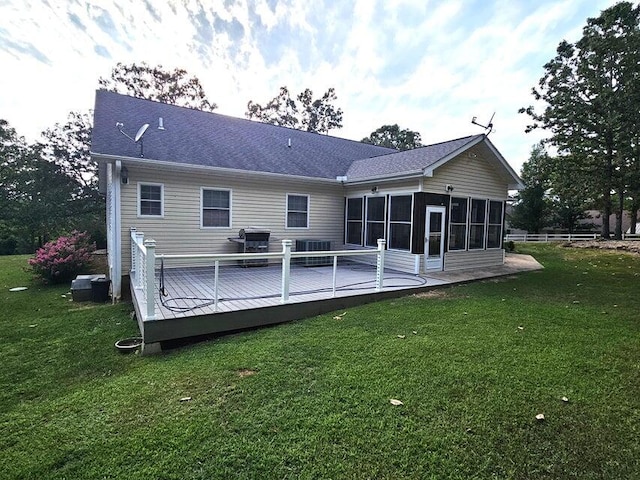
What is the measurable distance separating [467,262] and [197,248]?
8.05m

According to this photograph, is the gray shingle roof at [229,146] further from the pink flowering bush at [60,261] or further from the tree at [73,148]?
the tree at [73,148]

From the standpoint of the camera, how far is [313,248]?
1027cm

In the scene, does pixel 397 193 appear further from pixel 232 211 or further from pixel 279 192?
pixel 232 211

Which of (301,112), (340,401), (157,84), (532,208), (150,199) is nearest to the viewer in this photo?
(340,401)

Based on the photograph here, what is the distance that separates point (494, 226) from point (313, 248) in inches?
238

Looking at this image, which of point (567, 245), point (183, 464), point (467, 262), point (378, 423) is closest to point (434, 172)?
point (467, 262)

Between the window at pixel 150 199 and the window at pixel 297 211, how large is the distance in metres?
3.71

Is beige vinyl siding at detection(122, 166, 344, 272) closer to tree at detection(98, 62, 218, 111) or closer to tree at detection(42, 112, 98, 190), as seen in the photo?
tree at detection(42, 112, 98, 190)

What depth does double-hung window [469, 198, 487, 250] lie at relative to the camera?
→ 33.0 feet

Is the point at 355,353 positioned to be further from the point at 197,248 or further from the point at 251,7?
the point at 251,7

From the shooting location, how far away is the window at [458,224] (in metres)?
9.49

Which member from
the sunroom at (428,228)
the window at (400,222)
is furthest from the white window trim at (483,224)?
the window at (400,222)

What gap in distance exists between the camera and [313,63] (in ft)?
50.4

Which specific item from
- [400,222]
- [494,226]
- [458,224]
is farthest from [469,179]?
[400,222]
